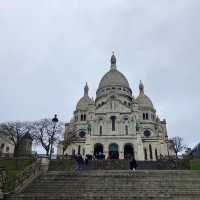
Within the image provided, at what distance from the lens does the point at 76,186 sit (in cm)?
1748

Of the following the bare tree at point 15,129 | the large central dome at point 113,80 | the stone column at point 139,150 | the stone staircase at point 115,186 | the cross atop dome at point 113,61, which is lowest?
the stone staircase at point 115,186

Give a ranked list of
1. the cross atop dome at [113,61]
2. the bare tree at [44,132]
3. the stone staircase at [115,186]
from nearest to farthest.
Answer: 1. the stone staircase at [115,186]
2. the bare tree at [44,132]
3. the cross atop dome at [113,61]

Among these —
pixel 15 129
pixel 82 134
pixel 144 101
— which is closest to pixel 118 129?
pixel 82 134

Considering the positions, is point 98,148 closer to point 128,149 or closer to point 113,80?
point 128,149

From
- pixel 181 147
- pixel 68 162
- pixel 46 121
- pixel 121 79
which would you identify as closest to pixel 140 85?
pixel 121 79

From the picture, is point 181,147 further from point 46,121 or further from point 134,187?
point 134,187

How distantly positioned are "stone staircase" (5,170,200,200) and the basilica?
85.5ft

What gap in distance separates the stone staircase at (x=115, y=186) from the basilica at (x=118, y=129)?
85.5ft

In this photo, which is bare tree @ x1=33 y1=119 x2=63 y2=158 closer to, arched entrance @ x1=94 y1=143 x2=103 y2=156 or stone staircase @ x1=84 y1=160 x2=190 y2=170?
arched entrance @ x1=94 y1=143 x2=103 y2=156

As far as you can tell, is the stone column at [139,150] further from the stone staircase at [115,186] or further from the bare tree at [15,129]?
the stone staircase at [115,186]

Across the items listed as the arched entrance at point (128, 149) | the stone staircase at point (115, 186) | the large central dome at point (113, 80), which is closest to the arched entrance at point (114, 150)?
the arched entrance at point (128, 149)

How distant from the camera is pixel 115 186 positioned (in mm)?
17328

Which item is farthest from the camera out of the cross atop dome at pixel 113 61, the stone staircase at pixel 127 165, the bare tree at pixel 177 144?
the cross atop dome at pixel 113 61

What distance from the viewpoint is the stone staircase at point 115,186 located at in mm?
15500
